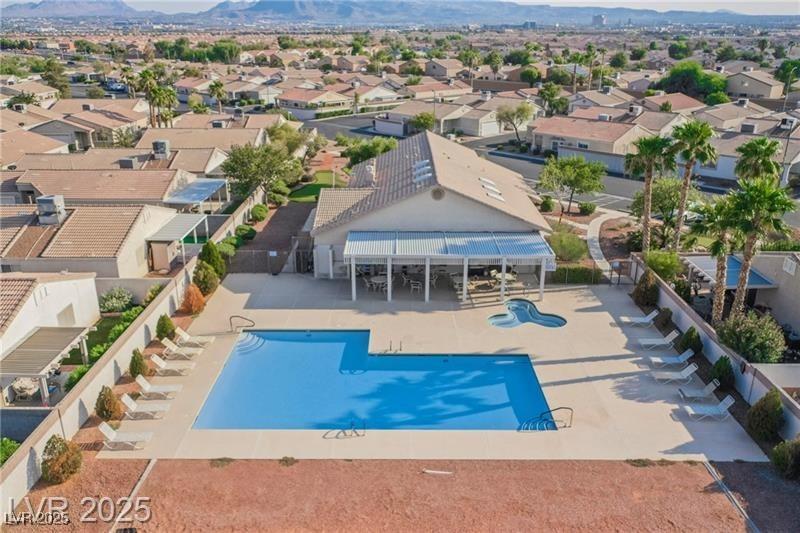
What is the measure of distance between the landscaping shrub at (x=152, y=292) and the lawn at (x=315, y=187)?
68.9 feet

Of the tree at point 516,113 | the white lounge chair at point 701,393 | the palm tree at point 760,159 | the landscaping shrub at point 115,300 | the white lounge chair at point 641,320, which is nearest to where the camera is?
the white lounge chair at point 701,393

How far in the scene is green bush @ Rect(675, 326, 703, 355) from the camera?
25.8 meters

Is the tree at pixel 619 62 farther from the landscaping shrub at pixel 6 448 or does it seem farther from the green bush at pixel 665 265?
the landscaping shrub at pixel 6 448

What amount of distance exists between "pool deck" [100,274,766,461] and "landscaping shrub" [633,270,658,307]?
653 mm

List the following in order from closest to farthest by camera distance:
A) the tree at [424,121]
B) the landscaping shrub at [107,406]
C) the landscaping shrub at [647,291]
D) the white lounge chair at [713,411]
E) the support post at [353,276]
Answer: the landscaping shrub at [107,406] → the white lounge chair at [713,411] → the support post at [353,276] → the landscaping shrub at [647,291] → the tree at [424,121]

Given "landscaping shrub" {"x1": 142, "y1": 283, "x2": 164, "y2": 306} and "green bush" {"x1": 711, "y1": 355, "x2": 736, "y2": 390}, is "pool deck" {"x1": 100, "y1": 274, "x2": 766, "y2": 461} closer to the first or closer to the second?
"green bush" {"x1": 711, "y1": 355, "x2": 736, "y2": 390}

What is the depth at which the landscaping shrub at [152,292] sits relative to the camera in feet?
99.0

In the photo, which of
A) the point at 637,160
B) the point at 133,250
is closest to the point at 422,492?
the point at 133,250

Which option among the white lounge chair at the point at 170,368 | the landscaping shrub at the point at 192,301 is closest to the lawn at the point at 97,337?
the landscaping shrub at the point at 192,301

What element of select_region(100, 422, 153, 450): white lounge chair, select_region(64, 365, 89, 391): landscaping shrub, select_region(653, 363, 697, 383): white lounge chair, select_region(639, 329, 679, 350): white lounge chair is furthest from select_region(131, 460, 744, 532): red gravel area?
select_region(639, 329, 679, 350): white lounge chair

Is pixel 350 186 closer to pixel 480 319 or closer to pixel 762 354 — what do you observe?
pixel 480 319

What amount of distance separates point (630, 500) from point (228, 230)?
2917 cm

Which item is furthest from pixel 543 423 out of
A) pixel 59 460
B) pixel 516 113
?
pixel 516 113

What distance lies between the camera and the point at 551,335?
27.9 meters
